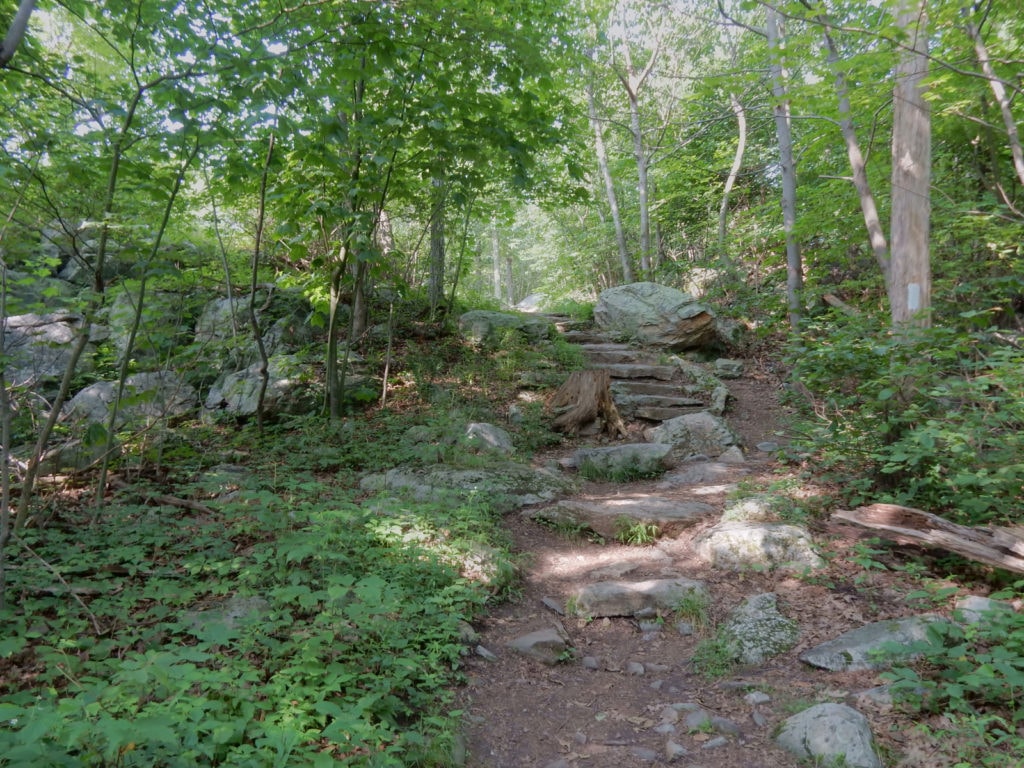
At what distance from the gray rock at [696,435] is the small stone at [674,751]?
5303mm

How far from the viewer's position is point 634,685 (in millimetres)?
3357

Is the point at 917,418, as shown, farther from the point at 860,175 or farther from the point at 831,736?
the point at 860,175

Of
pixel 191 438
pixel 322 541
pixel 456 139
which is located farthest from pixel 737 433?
pixel 191 438

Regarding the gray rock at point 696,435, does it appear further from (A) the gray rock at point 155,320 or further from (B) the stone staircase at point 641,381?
(A) the gray rock at point 155,320

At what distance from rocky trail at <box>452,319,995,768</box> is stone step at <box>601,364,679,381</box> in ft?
14.4

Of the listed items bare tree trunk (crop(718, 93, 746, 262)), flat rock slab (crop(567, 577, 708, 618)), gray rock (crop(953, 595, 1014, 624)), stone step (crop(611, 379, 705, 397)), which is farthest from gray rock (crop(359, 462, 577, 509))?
bare tree trunk (crop(718, 93, 746, 262))

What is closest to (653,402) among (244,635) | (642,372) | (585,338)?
(642,372)

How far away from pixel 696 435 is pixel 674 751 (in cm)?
575

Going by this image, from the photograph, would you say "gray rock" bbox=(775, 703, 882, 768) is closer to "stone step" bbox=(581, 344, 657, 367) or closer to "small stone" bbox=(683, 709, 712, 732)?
"small stone" bbox=(683, 709, 712, 732)

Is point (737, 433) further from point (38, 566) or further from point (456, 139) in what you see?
point (38, 566)

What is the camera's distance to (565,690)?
3.35 metres

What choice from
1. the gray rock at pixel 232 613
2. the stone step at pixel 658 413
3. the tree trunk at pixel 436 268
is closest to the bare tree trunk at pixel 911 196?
the stone step at pixel 658 413

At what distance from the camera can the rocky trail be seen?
8.96 ft

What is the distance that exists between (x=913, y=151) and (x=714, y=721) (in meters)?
6.09
